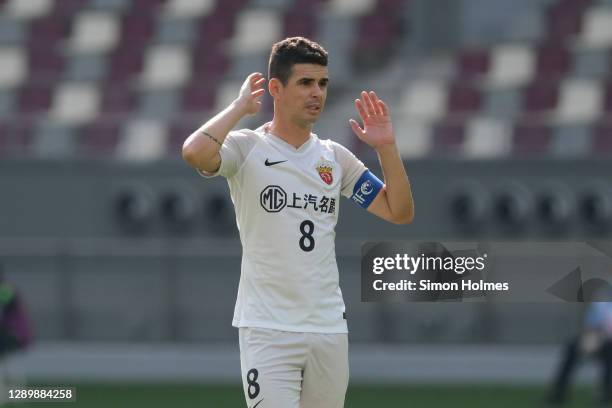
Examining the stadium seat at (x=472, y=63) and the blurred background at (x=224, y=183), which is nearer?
the blurred background at (x=224, y=183)

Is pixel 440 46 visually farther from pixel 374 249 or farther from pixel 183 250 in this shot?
pixel 374 249

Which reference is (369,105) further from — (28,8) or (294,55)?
(28,8)

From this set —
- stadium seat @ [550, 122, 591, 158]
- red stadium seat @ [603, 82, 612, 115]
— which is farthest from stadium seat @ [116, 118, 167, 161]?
red stadium seat @ [603, 82, 612, 115]

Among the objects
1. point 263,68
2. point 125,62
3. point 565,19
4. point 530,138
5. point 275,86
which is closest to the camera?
point 275,86

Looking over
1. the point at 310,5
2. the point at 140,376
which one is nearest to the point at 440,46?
the point at 310,5

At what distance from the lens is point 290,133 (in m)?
5.32

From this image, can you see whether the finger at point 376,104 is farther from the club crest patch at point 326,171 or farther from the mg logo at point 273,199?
the mg logo at point 273,199

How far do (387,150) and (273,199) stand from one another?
1.53 ft

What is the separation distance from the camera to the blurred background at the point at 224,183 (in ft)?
45.6

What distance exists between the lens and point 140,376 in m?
14.2

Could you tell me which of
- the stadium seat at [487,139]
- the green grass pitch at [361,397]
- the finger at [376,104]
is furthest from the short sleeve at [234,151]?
the stadium seat at [487,139]

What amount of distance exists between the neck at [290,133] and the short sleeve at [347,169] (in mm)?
180

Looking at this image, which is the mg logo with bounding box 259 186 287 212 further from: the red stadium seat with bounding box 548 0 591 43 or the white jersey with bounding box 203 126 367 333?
the red stadium seat with bounding box 548 0 591 43

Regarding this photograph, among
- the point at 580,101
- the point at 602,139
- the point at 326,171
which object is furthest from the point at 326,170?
the point at 580,101
